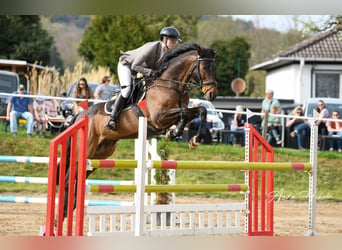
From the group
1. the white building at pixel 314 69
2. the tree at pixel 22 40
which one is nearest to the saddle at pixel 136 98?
the white building at pixel 314 69

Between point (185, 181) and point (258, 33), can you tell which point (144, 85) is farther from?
point (258, 33)

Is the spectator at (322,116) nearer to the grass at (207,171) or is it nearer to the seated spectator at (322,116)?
the seated spectator at (322,116)

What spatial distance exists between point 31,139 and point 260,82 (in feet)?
87.6

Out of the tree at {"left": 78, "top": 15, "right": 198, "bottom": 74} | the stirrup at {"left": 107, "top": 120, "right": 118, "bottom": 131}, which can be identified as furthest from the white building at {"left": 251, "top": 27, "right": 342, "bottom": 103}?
the stirrup at {"left": 107, "top": 120, "right": 118, "bottom": 131}

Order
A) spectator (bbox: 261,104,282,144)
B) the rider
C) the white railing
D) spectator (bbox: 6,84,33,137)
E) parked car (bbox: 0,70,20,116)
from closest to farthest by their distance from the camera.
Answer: the white railing < the rider < spectator (bbox: 6,84,33,137) < spectator (bbox: 261,104,282,144) < parked car (bbox: 0,70,20,116)

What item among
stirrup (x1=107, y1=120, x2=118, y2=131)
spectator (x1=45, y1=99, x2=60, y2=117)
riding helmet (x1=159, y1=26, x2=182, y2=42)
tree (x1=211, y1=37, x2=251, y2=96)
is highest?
tree (x1=211, y1=37, x2=251, y2=96)

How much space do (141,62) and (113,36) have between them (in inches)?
834

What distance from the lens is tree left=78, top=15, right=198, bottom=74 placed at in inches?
1099

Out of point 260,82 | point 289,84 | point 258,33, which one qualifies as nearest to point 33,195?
point 289,84

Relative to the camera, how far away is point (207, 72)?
7352 mm

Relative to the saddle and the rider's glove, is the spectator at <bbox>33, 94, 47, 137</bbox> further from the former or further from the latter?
the rider's glove

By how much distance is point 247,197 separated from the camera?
22.4ft

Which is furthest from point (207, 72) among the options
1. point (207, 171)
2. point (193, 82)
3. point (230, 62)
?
point (230, 62)
